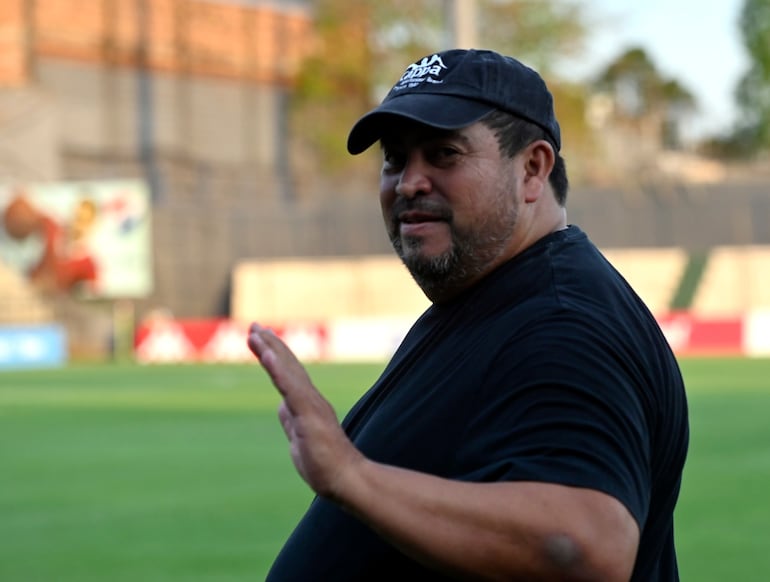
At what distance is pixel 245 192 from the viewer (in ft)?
180

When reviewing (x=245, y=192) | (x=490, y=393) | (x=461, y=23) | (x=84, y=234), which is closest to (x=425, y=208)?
(x=490, y=393)

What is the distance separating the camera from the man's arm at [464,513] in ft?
8.64

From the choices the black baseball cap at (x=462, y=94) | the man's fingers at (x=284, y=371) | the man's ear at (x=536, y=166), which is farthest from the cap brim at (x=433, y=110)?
the man's fingers at (x=284, y=371)

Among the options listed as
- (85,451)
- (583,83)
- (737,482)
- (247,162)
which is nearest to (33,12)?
(247,162)

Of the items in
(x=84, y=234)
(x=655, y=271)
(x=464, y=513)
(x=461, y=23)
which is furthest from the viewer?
(x=84, y=234)

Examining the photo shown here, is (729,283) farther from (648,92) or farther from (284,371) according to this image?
(648,92)

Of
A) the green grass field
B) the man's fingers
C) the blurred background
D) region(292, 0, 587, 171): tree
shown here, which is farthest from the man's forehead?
region(292, 0, 587, 171): tree

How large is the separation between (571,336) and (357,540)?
2.09 feet

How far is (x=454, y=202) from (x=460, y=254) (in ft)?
0.34

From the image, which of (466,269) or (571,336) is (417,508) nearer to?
(571,336)

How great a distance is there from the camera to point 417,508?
2.68 meters

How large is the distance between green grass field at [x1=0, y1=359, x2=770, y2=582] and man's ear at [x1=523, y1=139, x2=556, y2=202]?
16.5 feet

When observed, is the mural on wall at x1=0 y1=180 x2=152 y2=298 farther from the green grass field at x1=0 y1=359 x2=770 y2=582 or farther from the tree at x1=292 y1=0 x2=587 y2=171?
the green grass field at x1=0 y1=359 x2=770 y2=582

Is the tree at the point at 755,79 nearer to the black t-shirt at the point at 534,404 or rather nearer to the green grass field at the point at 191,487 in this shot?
the green grass field at the point at 191,487
